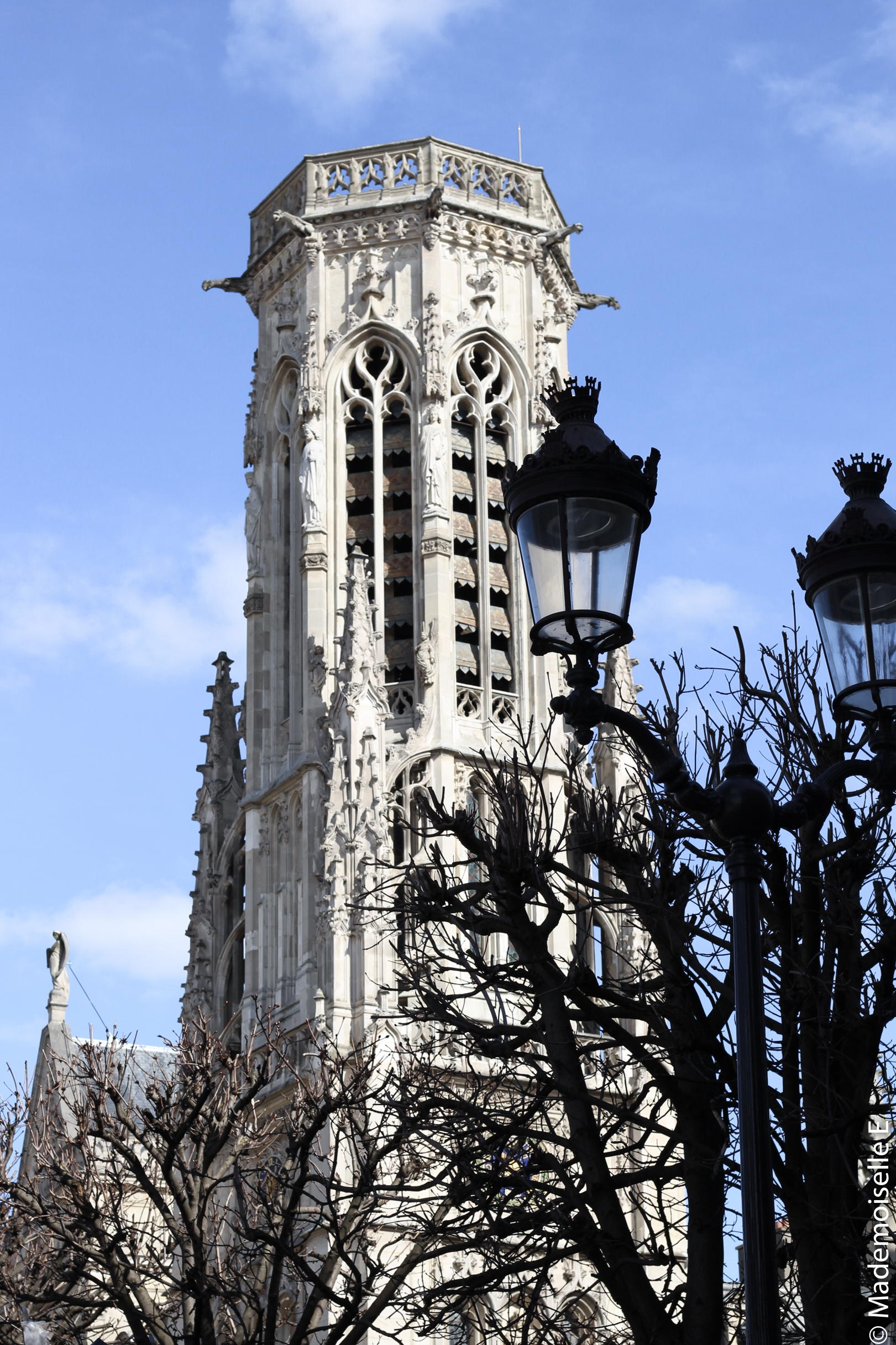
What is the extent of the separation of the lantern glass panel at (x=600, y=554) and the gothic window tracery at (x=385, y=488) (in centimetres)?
3488

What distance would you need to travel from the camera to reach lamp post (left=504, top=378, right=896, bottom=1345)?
964 cm

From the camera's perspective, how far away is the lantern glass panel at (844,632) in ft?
37.0

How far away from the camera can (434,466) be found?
46188 millimetres

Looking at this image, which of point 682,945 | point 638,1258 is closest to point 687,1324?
point 638,1258

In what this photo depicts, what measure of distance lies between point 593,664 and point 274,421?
131ft

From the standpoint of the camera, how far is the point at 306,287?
48.8 m

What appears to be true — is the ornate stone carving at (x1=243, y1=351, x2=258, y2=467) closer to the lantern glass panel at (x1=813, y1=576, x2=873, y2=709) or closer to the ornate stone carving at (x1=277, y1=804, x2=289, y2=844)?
the ornate stone carving at (x1=277, y1=804, x2=289, y2=844)

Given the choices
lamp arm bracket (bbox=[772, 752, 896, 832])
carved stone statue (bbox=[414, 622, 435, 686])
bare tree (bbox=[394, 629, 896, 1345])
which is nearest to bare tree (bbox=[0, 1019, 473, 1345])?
bare tree (bbox=[394, 629, 896, 1345])

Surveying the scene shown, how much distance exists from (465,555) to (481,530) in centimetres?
64

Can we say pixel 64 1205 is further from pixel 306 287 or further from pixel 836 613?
pixel 306 287

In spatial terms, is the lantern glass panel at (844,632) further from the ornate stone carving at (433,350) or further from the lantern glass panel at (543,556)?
the ornate stone carving at (433,350)

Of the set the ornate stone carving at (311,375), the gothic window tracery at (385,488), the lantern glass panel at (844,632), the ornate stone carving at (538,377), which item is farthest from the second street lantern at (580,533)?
the ornate stone carving at (311,375)

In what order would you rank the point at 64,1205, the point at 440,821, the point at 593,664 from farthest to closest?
the point at 64,1205
the point at 440,821
the point at 593,664

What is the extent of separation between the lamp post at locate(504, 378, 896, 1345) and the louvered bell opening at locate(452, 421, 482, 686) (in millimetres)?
34025
